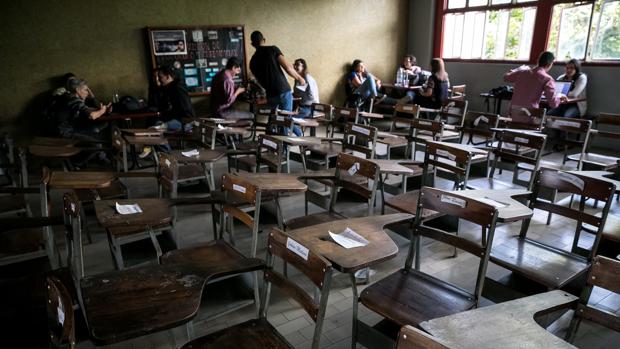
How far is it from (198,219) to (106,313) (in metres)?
2.32

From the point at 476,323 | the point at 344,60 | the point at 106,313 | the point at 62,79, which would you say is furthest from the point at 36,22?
the point at 476,323

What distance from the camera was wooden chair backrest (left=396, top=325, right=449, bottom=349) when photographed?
966 millimetres

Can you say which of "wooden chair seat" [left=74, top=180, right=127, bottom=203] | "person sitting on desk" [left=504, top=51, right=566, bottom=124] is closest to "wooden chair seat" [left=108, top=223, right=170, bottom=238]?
"wooden chair seat" [left=74, top=180, right=127, bottom=203]

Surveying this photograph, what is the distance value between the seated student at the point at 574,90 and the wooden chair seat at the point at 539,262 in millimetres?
5018

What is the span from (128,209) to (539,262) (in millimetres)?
2121

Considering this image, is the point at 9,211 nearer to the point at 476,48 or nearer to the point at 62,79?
the point at 62,79

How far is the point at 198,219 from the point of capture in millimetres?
3643

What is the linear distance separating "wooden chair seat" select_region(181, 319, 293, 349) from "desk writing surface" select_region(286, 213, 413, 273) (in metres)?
0.35

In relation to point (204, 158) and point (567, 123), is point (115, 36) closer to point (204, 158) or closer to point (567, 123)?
point (204, 158)

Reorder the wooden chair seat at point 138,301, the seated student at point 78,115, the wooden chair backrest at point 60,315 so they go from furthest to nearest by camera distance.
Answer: the seated student at point 78,115 < the wooden chair seat at point 138,301 < the wooden chair backrest at point 60,315

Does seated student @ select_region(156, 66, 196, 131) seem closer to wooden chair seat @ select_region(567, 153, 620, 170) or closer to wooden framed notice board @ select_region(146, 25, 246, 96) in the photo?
wooden framed notice board @ select_region(146, 25, 246, 96)

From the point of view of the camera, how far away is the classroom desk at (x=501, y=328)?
119 cm

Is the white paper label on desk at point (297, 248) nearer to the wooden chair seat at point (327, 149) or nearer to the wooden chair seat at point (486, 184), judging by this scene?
the wooden chair seat at point (486, 184)

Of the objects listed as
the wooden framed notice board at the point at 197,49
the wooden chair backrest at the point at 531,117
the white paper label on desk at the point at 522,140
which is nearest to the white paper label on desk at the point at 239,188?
the white paper label on desk at the point at 522,140
